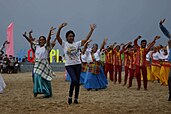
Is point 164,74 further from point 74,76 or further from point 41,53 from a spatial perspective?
point 74,76

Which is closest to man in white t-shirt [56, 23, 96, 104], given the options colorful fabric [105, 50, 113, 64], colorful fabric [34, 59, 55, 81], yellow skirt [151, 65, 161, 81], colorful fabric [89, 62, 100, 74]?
colorful fabric [34, 59, 55, 81]

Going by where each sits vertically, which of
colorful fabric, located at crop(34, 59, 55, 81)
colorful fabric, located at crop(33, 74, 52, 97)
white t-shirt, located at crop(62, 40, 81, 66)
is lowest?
colorful fabric, located at crop(33, 74, 52, 97)

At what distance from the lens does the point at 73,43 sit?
24.7ft

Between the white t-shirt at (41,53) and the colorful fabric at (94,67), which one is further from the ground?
the white t-shirt at (41,53)

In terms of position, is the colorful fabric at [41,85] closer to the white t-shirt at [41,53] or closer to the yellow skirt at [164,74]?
the white t-shirt at [41,53]

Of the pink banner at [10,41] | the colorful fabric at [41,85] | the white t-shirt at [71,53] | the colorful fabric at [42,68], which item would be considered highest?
the pink banner at [10,41]

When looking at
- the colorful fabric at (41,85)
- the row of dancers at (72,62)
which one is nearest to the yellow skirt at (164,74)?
the row of dancers at (72,62)

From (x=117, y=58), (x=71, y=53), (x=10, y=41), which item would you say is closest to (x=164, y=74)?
(x=117, y=58)

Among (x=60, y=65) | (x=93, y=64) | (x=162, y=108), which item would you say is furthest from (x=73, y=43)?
(x=60, y=65)

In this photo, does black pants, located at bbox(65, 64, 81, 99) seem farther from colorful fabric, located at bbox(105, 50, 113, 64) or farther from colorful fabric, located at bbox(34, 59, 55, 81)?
colorful fabric, located at bbox(105, 50, 113, 64)

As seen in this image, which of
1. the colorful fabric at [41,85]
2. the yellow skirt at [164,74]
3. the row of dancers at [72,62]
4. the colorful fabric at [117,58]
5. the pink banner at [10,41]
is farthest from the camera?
the pink banner at [10,41]

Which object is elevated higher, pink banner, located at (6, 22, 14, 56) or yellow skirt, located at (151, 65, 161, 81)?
pink banner, located at (6, 22, 14, 56)

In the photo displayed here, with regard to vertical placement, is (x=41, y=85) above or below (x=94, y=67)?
below

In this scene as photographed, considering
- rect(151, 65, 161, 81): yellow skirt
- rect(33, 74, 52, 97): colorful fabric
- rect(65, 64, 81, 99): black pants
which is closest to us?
rect(65, 64, 81, 99): black pants
